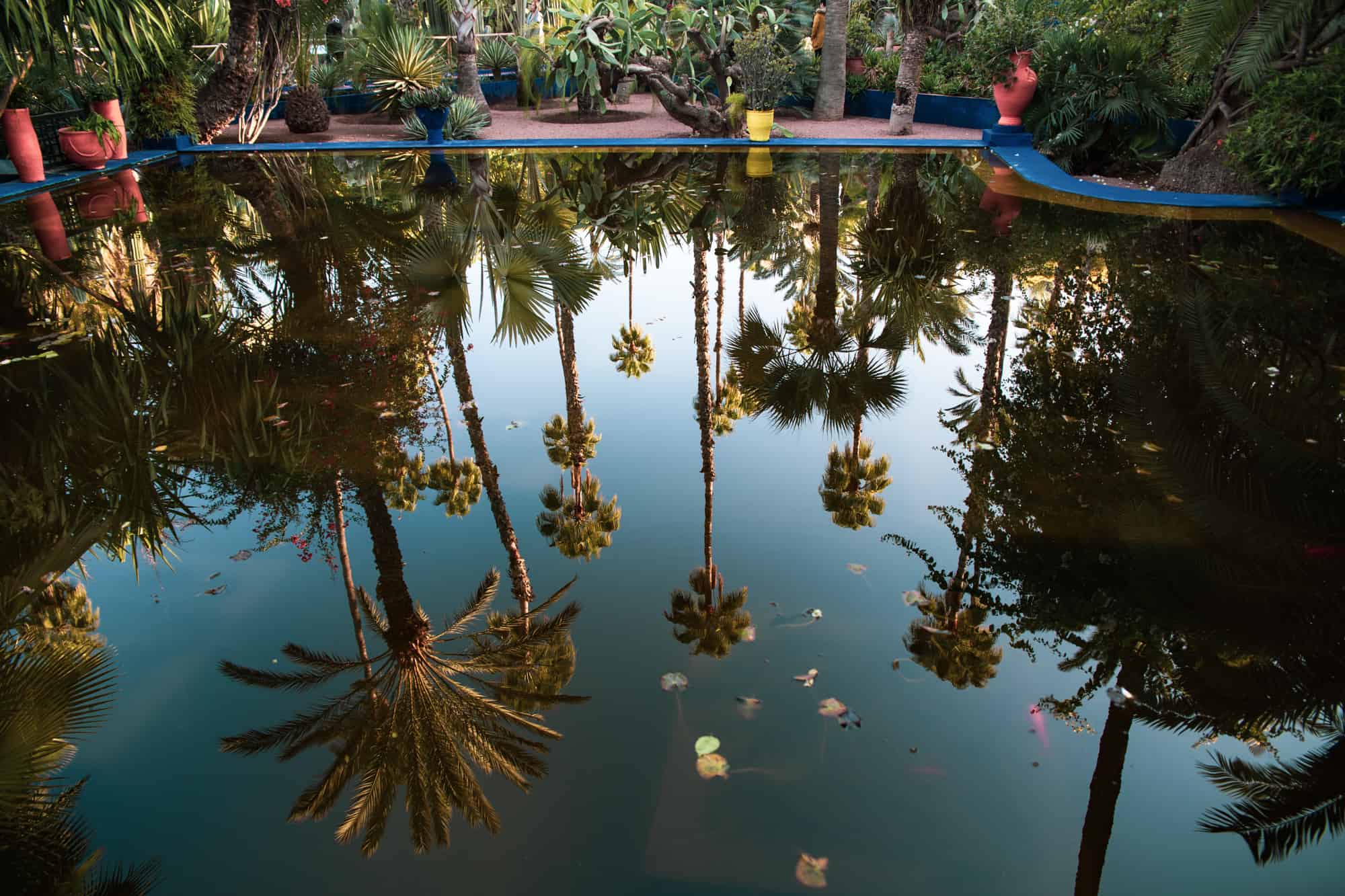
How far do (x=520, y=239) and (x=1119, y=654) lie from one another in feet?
23.6

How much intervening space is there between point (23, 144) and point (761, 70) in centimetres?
1164

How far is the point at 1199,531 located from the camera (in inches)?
157

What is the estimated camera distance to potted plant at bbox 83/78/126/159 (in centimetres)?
1362

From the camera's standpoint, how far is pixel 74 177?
12.5m

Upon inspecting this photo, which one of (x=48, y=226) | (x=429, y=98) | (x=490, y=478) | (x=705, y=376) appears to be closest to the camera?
(x=490, y=478)

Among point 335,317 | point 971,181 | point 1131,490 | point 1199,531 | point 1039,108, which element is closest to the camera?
point 1199,531

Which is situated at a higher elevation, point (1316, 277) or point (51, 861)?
point (1316, 277)

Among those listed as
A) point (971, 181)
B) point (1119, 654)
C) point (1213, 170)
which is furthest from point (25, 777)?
point (1213, 170)

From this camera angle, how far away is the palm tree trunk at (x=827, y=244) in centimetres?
684

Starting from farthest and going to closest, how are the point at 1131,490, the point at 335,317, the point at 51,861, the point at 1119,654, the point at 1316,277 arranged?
the point at 1316,277, the point at 335,317, the point at 1131,490, the point at 1119,654, the point at 51,861

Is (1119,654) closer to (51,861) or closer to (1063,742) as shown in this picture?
(1063,742)

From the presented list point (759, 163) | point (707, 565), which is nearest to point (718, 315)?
point (707, 565)

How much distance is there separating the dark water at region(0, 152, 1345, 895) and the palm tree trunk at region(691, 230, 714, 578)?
0.17 feet

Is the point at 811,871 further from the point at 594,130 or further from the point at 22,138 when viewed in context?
the point at 594,130
